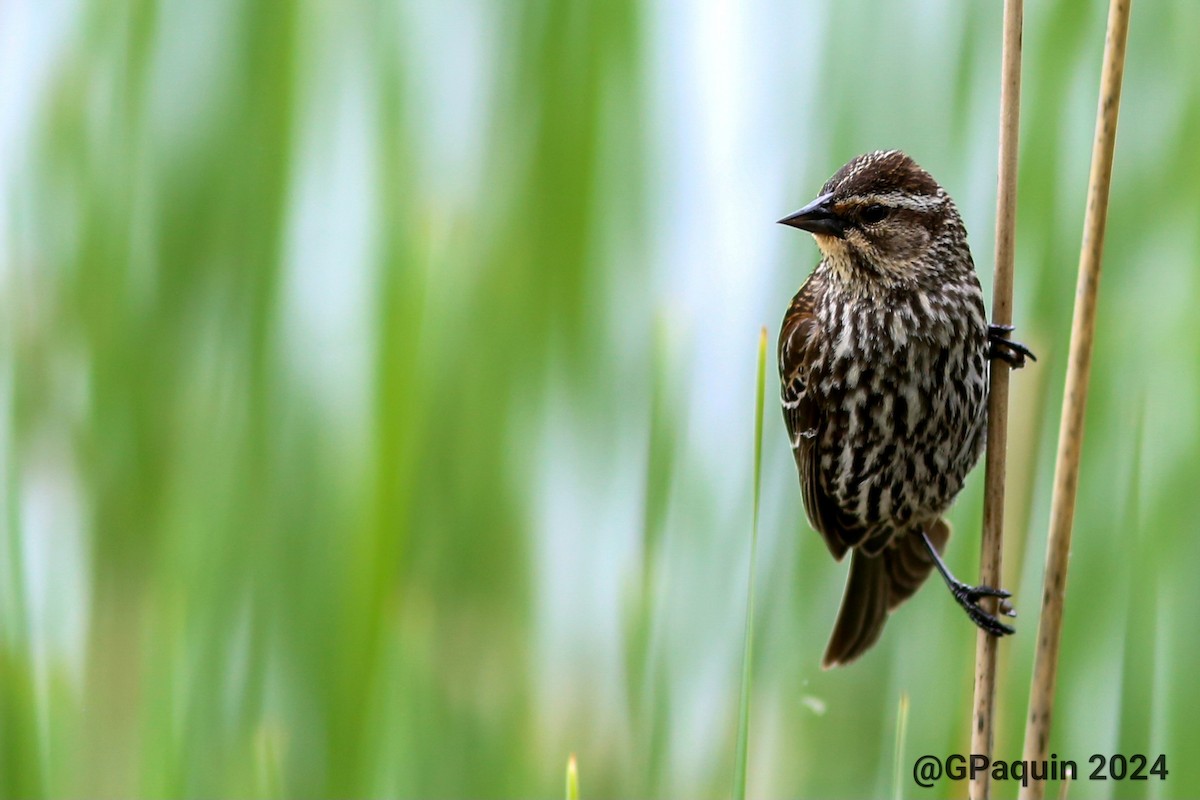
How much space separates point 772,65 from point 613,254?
1.53 ft

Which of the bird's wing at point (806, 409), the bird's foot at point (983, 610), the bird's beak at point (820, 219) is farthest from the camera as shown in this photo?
the bird's wing at point (806, 409)

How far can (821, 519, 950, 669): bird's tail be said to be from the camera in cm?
213

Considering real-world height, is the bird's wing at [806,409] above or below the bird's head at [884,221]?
below

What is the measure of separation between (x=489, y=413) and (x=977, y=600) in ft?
2.59

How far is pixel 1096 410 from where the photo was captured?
1.97 meters

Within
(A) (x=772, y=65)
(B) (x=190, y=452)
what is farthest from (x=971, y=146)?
(B) (x=190, y=452)

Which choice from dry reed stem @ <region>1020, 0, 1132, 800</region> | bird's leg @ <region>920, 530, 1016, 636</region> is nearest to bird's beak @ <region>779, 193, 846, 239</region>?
dry reed stem @ <region>1020, 0, 1132, 800</region>

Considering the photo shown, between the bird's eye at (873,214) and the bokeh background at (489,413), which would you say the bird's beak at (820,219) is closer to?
the bird's eye at (873,214)

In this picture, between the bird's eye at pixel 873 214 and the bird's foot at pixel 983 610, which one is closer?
the bird's foot at pixel 983 610

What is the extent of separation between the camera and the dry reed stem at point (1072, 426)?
1.44 m

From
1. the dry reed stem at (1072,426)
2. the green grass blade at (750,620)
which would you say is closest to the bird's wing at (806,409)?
the dry reed stem at (1072,426)

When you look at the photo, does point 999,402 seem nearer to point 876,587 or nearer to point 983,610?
point 983,610

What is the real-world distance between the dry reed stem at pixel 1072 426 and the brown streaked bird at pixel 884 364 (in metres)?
0.28

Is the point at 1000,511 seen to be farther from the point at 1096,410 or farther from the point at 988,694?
the point at 1096,410
